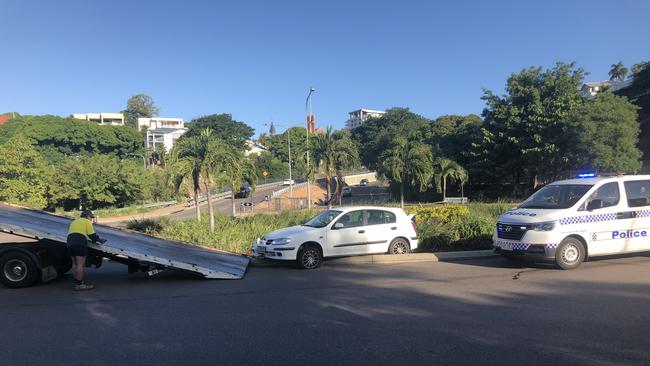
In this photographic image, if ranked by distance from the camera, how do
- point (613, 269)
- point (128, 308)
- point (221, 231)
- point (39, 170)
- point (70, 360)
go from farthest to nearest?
1. point (39, 170)
2. point (221, 231)
3. point (613, 269)
4. point (128, 308)
5. point (70, 360)

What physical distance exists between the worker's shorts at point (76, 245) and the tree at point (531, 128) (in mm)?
36599

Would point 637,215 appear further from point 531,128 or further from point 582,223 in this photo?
point 531,128

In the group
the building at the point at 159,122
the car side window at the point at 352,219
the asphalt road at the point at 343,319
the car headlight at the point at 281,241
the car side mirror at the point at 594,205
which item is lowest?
the asphalt road at the point at 343,319

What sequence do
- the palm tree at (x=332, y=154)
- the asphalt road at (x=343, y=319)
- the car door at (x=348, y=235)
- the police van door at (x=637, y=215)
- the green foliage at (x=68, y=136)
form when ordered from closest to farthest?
the asphalt road at (x=343, y=319) < the police van door at (x=637, y=215) < the car door at (x=348, y=235) < the palm tree at (x=332, y=154) < the green foliage at (x=68, y=136)

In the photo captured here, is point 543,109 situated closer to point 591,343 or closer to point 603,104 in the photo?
point 603,104

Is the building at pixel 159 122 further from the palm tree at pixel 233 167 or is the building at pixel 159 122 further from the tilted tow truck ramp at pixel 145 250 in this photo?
the tilted tow truck ramp at pixel 145 250

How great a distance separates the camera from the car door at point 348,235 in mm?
11125

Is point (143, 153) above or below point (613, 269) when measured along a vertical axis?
above

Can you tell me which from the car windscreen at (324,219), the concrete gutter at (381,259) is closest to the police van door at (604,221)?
the concrete gutter at (381,259)

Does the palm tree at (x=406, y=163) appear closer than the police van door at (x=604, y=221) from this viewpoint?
No

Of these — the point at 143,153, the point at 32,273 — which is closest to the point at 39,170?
the point at 32,273

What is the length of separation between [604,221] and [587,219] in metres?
0.45

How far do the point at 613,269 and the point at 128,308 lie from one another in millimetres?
9161

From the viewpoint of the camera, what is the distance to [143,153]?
112125mm
